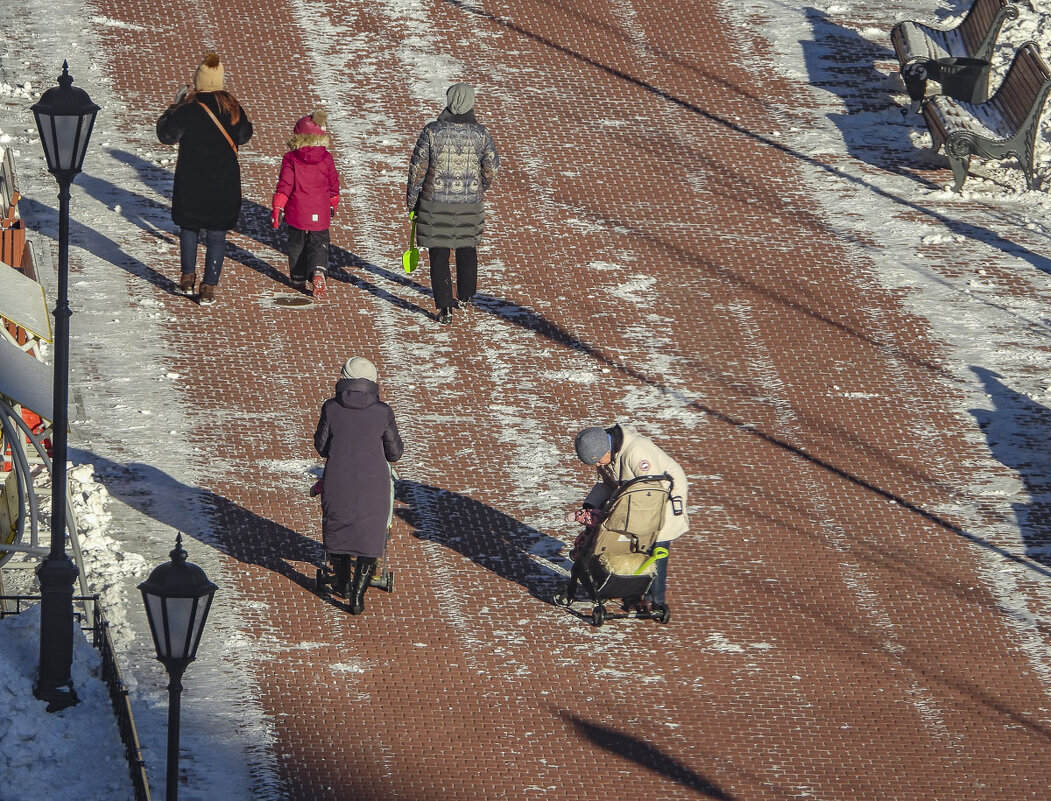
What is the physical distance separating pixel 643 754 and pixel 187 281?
6.26m

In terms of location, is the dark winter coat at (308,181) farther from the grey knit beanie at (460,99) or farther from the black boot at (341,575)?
the black boot at (341,575)

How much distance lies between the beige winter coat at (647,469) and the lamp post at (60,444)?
3102 mm

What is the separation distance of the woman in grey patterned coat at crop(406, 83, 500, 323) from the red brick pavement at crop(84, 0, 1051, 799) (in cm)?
81

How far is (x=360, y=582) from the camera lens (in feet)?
35.9

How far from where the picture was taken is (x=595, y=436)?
10.8 metres

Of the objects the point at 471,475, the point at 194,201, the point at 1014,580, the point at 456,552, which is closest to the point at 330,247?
the point at 194,201

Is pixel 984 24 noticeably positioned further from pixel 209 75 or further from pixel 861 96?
pixel 209 75

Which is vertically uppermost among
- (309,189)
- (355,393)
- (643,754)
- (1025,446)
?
(309,189)

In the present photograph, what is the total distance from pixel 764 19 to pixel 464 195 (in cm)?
753

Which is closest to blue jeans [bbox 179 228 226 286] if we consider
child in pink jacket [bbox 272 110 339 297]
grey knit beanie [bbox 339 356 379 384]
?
child in pink jacket [bbox 272 110 339 297]

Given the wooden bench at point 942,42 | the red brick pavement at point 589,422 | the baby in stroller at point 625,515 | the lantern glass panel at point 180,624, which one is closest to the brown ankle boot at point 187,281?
the red brick pavement at point 589,422

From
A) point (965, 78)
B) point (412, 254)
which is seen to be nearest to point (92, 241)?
point (412, 254)

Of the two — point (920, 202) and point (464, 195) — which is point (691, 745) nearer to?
point (464, 195)

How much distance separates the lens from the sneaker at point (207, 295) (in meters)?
14.5
